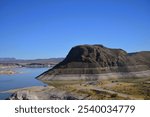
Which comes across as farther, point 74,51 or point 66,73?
point 74,51

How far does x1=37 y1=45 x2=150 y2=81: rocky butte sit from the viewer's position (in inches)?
2662

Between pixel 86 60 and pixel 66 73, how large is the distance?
9088 mm

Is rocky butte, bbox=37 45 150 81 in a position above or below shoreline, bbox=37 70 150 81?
above

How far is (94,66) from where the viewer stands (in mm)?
72188

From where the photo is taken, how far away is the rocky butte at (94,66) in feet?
222

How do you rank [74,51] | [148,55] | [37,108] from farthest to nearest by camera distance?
[148,55]
[74,51]
[37,108]

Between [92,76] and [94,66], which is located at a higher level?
[94,66]

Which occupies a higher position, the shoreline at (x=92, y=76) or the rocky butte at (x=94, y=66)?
the rocky butte at (x=94, y=66)

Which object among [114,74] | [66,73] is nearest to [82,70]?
[66,73]

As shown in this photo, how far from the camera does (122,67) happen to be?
251ft

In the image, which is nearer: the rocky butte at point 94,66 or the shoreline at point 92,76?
the shoreline at point 92,76

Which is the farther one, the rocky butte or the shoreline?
the rocky butte

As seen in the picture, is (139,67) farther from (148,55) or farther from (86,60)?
(148,55)

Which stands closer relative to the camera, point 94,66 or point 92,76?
point 92,76
